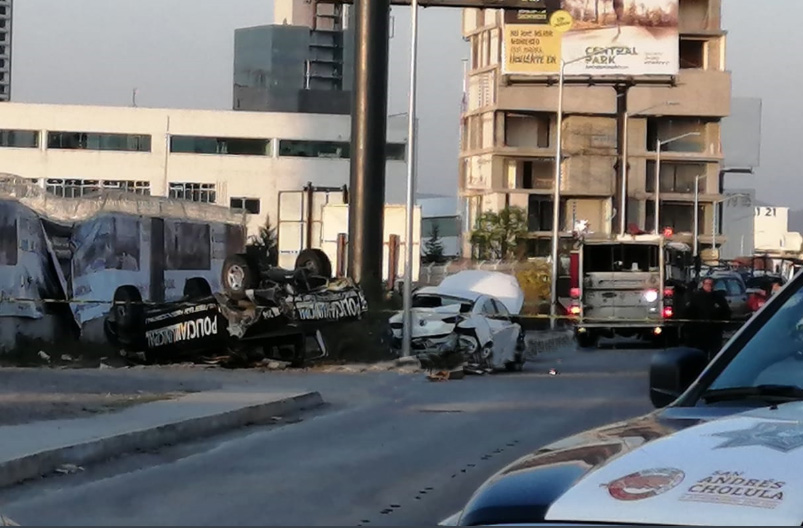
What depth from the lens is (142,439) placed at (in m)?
14.0

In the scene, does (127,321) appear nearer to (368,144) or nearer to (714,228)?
(368,144)

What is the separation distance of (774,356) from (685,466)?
159 centimetres

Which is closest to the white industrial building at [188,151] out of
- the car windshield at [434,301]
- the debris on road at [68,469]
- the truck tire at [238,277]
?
the car windshield at [434,301]

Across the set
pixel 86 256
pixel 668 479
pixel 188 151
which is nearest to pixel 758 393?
pixel 668 479

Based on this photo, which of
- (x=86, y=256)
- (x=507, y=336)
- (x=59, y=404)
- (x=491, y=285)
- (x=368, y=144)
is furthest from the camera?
(x=491, y=285)

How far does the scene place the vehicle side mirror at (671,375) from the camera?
5168 mm

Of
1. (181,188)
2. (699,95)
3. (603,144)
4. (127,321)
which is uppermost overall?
(699,95)

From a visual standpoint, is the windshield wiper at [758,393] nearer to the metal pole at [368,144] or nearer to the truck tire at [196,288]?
the truck tire at [196,288]

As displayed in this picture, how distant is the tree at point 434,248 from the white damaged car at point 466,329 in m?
66.3

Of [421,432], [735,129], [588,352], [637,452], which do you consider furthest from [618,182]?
[637,452]

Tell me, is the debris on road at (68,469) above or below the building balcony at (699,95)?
below

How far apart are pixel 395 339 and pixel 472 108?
77.1 metres

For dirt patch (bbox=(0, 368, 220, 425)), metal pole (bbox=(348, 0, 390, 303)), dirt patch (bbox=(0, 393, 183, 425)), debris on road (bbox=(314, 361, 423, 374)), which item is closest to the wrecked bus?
dirt patch (bbox=(0, 368, 220, 425))

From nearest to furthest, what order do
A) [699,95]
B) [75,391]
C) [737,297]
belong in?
[75,391] → [737,297] → [699,95]
